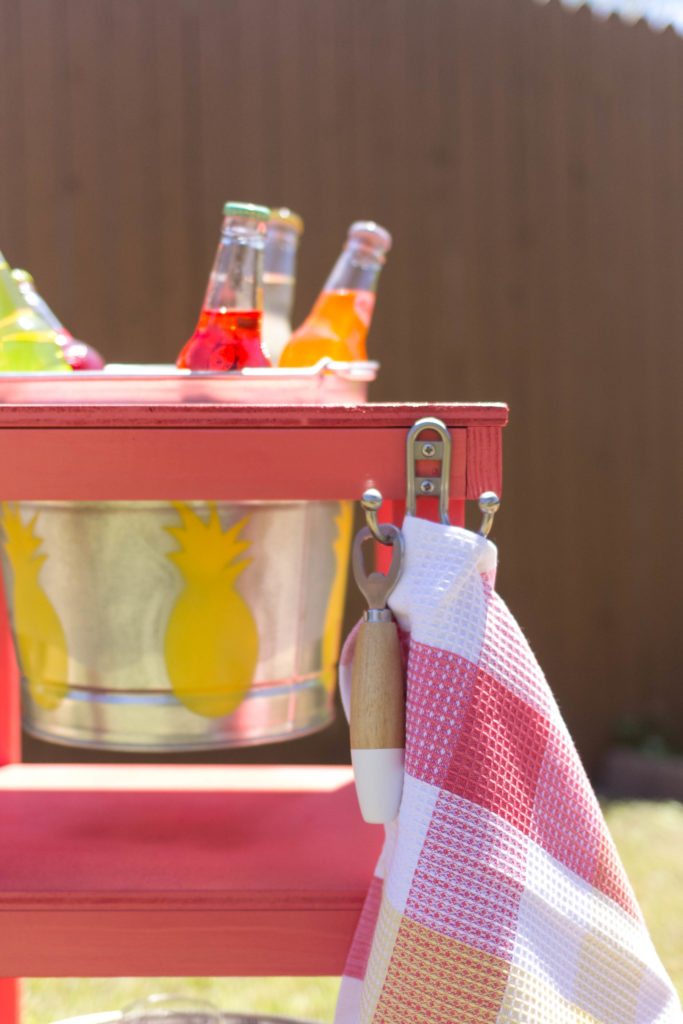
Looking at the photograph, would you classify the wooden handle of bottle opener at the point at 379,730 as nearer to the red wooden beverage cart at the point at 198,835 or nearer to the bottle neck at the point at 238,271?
the red wooden beverage cart at the point at 198,835

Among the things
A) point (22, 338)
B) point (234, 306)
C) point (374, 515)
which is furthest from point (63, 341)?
point (374, 515)

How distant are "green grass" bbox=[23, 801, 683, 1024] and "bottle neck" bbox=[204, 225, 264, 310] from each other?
3.44 ft

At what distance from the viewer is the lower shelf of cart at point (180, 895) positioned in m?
0.76

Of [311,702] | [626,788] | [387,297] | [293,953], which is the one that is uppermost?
[387,297]

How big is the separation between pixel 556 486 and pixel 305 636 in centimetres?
198

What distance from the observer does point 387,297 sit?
2.58 metres

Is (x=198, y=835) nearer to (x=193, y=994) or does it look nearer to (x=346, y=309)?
(x=346, y=309)

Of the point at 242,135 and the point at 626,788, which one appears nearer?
the point at 242,135

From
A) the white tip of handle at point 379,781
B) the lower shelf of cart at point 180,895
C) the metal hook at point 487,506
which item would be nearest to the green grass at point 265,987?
the lower shelf of cart at point 180,895

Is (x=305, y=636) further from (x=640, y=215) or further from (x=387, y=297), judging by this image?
(x=640, y=215)

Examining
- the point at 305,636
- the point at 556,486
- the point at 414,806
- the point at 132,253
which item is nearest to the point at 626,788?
the point at 556,486

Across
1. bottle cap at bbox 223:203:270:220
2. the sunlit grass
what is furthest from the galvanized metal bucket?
the sunlit grass

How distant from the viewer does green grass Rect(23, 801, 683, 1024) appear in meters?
1.63

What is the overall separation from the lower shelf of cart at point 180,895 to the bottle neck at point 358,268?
20.0 inches
